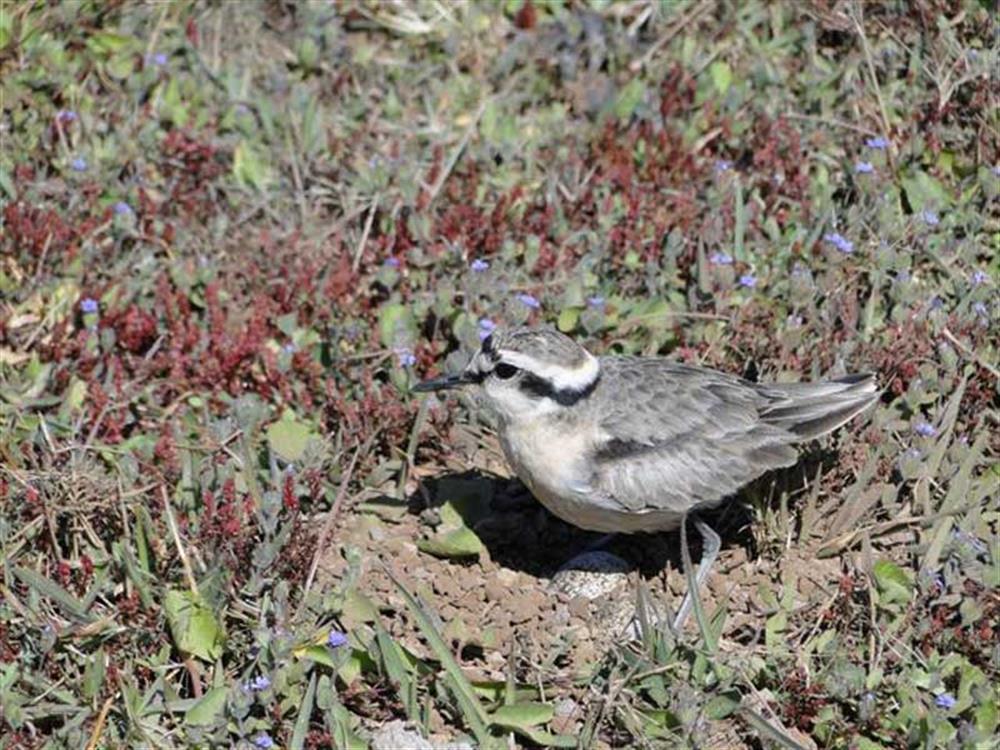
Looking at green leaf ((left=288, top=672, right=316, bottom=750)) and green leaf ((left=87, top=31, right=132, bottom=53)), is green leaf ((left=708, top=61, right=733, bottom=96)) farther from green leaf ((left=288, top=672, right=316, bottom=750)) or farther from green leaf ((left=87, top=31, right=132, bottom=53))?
green leaf ((left=288, top=672, right=316, bottom=750))

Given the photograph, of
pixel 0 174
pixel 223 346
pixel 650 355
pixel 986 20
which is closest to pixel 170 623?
pixel 223 346

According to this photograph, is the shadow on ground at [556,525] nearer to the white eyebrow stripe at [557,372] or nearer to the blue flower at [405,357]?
the blue flower at [405,357]

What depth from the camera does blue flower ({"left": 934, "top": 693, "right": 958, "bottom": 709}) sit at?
7336mm

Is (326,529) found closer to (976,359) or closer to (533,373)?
(533,373)

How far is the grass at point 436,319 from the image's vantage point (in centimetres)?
755

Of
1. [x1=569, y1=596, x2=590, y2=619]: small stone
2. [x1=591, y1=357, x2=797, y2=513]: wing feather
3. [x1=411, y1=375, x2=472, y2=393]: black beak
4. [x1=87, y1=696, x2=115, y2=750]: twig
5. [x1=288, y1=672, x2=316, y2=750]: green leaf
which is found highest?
[x1=591, y1=357, x2=797, y2=513]: wing feather

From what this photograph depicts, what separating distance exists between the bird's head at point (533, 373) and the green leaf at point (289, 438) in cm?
135

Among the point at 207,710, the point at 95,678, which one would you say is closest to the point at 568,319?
the point at 207,710

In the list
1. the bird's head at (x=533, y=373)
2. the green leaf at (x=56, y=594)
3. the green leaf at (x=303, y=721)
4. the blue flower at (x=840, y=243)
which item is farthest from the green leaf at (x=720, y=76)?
the green leaf at (x=56, y=594)

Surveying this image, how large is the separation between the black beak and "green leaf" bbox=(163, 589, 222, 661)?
5.30ft

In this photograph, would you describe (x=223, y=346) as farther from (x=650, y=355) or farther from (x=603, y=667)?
(x=603, y=667)

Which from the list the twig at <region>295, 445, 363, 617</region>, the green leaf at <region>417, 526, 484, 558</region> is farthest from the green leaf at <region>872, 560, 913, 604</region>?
the twig at <region>295, 445, 363, 617</region>

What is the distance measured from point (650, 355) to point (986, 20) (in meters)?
3.62

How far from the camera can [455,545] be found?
8.41m
